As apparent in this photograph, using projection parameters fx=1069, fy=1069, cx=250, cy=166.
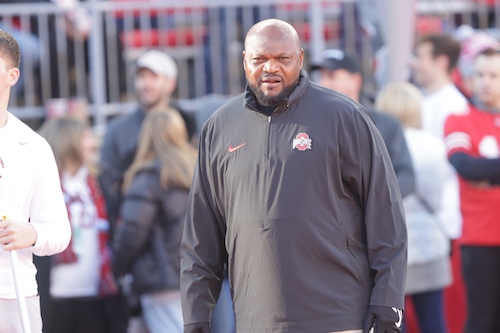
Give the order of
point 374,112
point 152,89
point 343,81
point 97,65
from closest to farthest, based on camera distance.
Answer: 1. point 374,112
2. point 343,81
3. point 152,89
4. point 97,65

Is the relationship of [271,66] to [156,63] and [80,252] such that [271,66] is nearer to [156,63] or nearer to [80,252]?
[80,252]

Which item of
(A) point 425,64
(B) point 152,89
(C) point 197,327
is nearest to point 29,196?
(C) point 197,327

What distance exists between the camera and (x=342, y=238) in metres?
4.68

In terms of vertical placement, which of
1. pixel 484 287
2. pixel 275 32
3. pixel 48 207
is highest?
pixel 275 32

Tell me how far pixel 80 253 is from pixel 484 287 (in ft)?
9.36

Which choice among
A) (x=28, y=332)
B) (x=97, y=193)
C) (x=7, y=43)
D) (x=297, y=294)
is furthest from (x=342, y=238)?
(x=97, y=193)

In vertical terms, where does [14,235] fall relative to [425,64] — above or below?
below

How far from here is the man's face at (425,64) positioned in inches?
379

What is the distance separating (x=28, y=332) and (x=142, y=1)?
6878 millimetres

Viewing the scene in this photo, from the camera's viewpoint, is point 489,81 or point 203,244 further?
point 489,81

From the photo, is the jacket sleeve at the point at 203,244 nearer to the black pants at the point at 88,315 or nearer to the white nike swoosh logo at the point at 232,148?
the white nike swoosh logo at the point at 232,148

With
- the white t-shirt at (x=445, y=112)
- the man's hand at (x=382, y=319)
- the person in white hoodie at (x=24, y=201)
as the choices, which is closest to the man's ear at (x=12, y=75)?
the person in white hoodie at (x=24, y=201)

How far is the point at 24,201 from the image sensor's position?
15.3 feet

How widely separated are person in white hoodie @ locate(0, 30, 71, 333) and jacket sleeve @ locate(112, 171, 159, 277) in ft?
7.72
